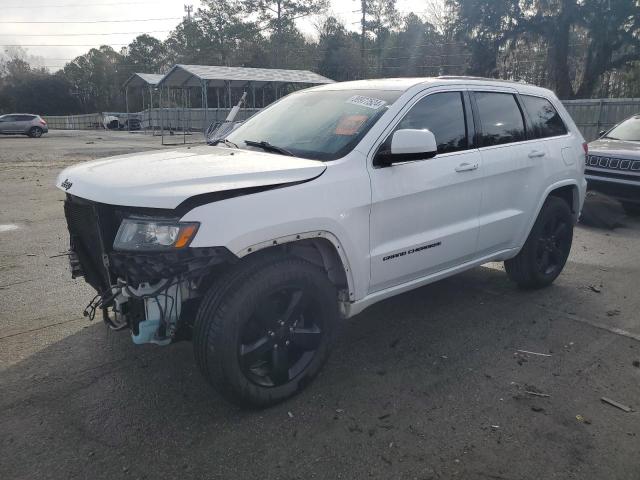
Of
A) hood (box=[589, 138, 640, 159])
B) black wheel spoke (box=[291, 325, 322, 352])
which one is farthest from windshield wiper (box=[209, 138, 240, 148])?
hood (box=[589, 138, 640, 159])

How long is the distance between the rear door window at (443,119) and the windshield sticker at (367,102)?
20 cm

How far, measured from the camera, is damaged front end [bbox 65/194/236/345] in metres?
2.69

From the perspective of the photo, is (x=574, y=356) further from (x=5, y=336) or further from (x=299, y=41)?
(x=299, y=41)

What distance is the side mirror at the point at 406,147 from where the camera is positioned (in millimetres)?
3250

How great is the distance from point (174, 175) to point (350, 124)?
128 cm

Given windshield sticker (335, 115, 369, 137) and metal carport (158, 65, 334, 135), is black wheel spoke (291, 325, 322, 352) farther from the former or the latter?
metal carport (158, 65, 334, 135)

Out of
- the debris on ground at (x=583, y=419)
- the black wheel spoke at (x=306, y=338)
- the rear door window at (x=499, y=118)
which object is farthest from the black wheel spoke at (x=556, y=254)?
the black wheel spoke at (x=306, y=338)

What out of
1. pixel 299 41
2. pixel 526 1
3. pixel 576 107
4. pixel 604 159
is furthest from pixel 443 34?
pixel 604 159

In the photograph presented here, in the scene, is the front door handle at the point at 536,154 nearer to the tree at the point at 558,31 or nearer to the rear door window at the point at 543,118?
the rear door window at the point at 543,118

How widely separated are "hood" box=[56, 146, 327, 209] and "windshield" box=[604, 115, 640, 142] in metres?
8.45

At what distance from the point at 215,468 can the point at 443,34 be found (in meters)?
48.7

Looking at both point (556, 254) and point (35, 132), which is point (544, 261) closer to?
point (556, 254)

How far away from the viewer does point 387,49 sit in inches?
2079

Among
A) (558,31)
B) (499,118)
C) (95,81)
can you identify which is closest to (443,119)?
(499,118)
